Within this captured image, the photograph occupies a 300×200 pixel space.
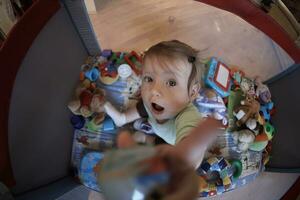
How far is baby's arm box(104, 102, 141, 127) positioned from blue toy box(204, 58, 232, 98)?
0.24 metres

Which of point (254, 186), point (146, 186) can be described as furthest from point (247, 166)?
point (146, 186)

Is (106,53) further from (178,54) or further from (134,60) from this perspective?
(178,54)

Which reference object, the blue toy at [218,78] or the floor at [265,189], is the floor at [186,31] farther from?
the floor at [265,189]

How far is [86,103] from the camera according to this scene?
903mm

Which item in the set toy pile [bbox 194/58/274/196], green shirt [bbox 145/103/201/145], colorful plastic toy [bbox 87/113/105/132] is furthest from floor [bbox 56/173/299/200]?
colorful plastic toy [bbox 87/113/105/132]

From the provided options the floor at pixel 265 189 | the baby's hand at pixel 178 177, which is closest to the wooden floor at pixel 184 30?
the floor at pixel 265 189

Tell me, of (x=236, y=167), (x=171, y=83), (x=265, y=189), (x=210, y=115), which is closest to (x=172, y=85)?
(x=171, y=83)

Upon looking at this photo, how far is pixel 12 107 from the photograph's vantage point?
0.69 metres

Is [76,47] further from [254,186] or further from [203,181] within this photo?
[254,186]

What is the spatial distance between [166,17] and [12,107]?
2.41 feet

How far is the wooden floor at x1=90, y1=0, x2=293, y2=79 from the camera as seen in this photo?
112cm

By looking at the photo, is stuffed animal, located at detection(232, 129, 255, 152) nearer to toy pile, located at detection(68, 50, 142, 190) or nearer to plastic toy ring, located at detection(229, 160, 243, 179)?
plastic toy ring, located at detection(229, 160, 243, 179)

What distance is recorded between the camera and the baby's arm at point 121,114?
90 cm

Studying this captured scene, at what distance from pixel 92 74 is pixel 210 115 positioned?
378mm
